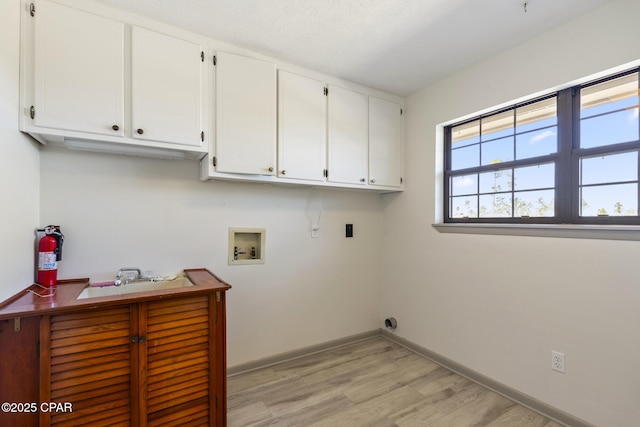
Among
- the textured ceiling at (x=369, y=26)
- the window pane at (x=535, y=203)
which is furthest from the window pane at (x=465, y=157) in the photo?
the textured ceiling at (x=369, y=26)

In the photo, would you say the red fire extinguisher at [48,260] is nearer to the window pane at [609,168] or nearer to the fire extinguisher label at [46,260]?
the fire extinguisher label at [46,260]

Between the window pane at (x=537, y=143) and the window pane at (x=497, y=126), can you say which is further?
the window pane at (x=497, y=126)

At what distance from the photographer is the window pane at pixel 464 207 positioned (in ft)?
7.93

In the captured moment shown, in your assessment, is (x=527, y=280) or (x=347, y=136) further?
(x=347, y=136)

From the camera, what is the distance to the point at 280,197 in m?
2.55

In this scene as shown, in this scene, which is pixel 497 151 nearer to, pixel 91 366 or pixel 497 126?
pixel 497 126

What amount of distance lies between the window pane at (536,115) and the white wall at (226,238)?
1.42 meters

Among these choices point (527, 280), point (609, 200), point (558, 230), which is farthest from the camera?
point (527, 280)

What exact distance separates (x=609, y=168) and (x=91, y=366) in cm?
298

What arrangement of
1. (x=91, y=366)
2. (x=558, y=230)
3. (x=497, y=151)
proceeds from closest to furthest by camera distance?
(x=91, y=366) < (x=558, y=230) < (x=497, y=151)

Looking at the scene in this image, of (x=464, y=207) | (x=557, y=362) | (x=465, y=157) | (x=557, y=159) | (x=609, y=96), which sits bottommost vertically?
(x=557, y=362)

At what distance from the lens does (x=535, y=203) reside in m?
2.02

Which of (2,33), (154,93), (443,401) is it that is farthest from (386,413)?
(2,33)

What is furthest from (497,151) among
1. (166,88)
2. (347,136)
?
(166,88)
